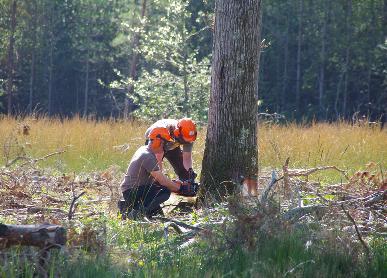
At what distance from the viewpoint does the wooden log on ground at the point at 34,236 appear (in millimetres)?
5902

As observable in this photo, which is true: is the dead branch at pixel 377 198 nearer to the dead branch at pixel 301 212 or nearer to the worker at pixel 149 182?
the dead branch at pixel 301 212

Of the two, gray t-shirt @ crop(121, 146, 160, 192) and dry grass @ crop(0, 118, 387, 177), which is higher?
gray t-shirt @ crop(121, 146, 160, 192)

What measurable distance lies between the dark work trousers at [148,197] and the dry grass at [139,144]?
3467mm

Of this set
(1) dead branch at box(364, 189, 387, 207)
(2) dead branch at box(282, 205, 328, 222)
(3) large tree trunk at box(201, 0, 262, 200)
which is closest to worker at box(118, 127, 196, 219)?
(3) large tree trunk at box(201, 0, 262, 200)

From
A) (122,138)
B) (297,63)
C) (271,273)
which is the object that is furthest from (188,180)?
(297,63)

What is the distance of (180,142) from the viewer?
32.6 feet

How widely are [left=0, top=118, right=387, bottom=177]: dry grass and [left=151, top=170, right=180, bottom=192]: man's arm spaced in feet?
11.1

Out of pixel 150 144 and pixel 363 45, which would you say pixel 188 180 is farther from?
pixel 363 45

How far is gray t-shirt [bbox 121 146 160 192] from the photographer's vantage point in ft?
30.7

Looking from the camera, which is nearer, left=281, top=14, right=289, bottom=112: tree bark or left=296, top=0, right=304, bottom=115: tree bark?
left=296, top=0, right=304, bottom=115: tree bark

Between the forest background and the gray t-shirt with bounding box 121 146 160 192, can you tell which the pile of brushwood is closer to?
the gray t-shirt with bounding box 121 146 160 192

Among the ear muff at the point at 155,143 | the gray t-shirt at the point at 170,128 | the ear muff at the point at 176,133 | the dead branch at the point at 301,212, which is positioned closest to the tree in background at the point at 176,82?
the gray t-shirt at the point at 170,128

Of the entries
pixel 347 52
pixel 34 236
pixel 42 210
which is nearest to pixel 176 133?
pixel 42 210

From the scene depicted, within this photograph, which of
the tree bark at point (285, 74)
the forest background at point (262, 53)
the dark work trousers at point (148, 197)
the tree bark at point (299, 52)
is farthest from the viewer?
the tree bark at point (285, 74)
